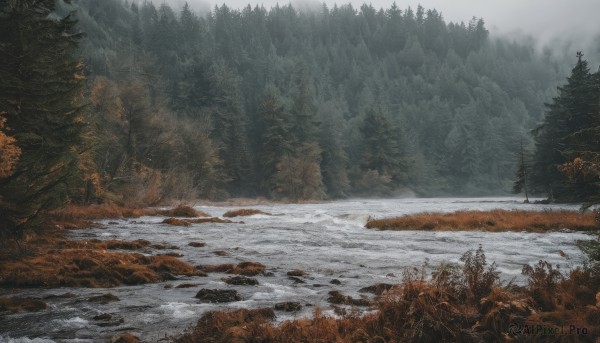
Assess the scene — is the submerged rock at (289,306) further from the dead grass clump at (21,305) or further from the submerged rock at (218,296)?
the dead grass clump at (21,305)

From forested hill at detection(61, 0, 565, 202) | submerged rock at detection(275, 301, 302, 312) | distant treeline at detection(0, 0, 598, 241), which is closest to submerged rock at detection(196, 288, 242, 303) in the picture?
submerged rock at detection(275, 301, 302, 312)

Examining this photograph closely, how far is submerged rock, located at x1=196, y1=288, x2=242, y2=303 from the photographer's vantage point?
8.53m

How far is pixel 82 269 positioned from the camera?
10781 mm

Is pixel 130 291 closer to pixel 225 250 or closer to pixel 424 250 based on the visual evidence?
pixel 225 250

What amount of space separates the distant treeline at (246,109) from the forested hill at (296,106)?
15.3 inches

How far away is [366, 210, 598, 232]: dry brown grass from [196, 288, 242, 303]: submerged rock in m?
18.5

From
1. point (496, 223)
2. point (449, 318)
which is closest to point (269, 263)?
point (449, 318)

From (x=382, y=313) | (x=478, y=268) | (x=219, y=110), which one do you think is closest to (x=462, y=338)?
(x=382, y=313)

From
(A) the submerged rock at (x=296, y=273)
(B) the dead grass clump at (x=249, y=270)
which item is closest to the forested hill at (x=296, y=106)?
(B) the dead grass clump at (x=249, y=270)

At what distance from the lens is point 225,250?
1648 cm

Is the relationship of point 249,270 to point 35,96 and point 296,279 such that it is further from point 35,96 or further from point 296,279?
point 35,96

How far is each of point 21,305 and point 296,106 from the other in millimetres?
78193

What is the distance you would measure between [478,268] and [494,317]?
1187 mm

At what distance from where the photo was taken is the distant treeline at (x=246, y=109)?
15.8 metres
